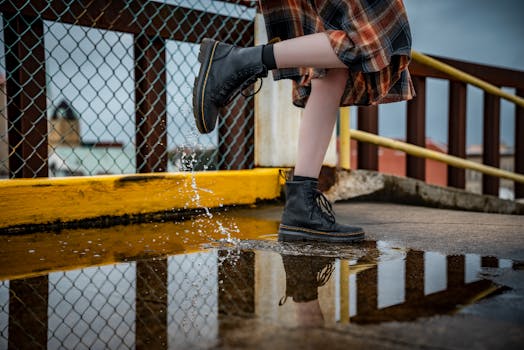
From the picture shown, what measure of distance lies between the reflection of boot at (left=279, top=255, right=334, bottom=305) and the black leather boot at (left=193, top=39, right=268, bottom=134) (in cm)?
55

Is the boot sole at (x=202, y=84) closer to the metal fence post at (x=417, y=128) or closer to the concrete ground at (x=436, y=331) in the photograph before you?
the concrete ground at (x=436, y=331)

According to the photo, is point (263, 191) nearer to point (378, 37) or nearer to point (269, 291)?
point (378, 37)

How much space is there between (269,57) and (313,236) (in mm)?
605

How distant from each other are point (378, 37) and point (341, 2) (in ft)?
0.55

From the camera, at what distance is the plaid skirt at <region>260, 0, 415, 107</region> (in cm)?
155

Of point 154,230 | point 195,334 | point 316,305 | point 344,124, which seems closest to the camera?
point 195,334

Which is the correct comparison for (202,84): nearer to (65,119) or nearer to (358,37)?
(358,37)

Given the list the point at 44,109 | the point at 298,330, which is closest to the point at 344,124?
the point at 44,109

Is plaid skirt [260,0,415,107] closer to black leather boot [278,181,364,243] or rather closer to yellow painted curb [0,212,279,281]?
black leather boot [278,181,364,243]

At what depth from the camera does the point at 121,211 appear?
7.19 ft

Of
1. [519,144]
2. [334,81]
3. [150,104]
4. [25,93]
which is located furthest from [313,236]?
[519,144]

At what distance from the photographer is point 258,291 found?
3.60 ft

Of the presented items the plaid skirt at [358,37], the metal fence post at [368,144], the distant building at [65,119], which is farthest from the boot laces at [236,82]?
the metal fence post at [368,144]

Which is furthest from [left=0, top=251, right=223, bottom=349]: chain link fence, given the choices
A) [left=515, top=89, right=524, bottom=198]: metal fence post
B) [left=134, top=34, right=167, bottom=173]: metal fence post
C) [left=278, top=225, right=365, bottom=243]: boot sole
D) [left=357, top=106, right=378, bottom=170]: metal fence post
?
[left=515, top=89, right=524, bottom=198]: metal fence post
